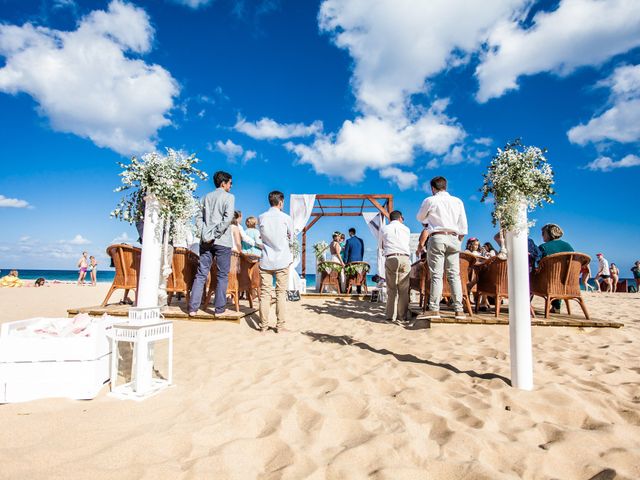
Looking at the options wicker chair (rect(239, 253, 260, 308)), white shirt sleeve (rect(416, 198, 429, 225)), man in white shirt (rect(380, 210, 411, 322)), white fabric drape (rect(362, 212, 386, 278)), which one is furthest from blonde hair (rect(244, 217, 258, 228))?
white fabric drape (rect(362, 212, 386, 278))

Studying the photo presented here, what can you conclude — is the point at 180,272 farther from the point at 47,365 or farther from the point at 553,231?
the point at 553,231

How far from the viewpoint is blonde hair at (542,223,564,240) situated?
5.09 meters

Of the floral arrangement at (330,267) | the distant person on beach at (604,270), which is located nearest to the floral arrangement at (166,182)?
the floral arrangement at (330,267)

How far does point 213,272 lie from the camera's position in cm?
516

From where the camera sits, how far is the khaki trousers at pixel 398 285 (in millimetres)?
5227

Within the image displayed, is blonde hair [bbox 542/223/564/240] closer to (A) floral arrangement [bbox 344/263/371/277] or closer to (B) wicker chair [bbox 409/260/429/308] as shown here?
(B) wicker chair [bbox 409/260/429/308]

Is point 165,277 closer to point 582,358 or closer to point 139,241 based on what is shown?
point 139,241

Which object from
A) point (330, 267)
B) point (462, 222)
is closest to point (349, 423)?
point (462, 222)

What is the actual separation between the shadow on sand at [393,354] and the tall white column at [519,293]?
270mm

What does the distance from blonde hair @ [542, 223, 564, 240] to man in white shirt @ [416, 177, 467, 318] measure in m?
1.71

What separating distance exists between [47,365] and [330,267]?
7880 millimetres

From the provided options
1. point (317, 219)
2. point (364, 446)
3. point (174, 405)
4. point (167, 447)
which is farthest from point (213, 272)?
point (317, 219)

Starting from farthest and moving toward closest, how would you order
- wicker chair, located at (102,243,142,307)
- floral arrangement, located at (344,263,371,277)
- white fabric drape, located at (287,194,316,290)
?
white fabric drape, located at (287,194,316,290)
floral arrangement, located at (344,263,371,277)
wicker chair, located at (102,243,142,307)

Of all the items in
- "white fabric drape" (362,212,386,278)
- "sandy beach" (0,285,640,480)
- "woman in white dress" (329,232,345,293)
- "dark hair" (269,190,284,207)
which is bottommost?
"sandy beach" (0,285,640,480)
